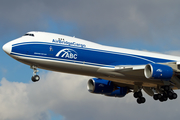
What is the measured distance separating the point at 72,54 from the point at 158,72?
29.7ft

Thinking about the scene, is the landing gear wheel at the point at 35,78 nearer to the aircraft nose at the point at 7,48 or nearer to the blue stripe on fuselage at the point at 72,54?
the blue stripe on fuselage at the point at 72,54

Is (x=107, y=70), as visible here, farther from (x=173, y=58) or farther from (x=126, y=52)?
(x=173, y=58)

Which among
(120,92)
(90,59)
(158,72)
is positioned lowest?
(120,92)

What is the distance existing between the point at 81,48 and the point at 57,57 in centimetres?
284

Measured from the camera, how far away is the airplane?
31203 mm

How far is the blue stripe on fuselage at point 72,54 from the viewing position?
102 feet

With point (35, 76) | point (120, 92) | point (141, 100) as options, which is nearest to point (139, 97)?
point (141, 100)

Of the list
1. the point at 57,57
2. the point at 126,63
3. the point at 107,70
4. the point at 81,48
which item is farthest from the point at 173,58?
the point at 57,57

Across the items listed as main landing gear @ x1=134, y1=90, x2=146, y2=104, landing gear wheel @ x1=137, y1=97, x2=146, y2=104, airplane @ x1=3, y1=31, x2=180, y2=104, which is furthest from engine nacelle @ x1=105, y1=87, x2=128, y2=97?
airplane @ x1=3, y1=31, x2=180, y2=104

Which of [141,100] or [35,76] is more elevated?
[35,76]

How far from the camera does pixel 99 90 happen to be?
41875 millimetres

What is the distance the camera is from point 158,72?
109ft

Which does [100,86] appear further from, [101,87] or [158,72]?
[158,72]

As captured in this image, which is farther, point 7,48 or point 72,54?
point 72,54
